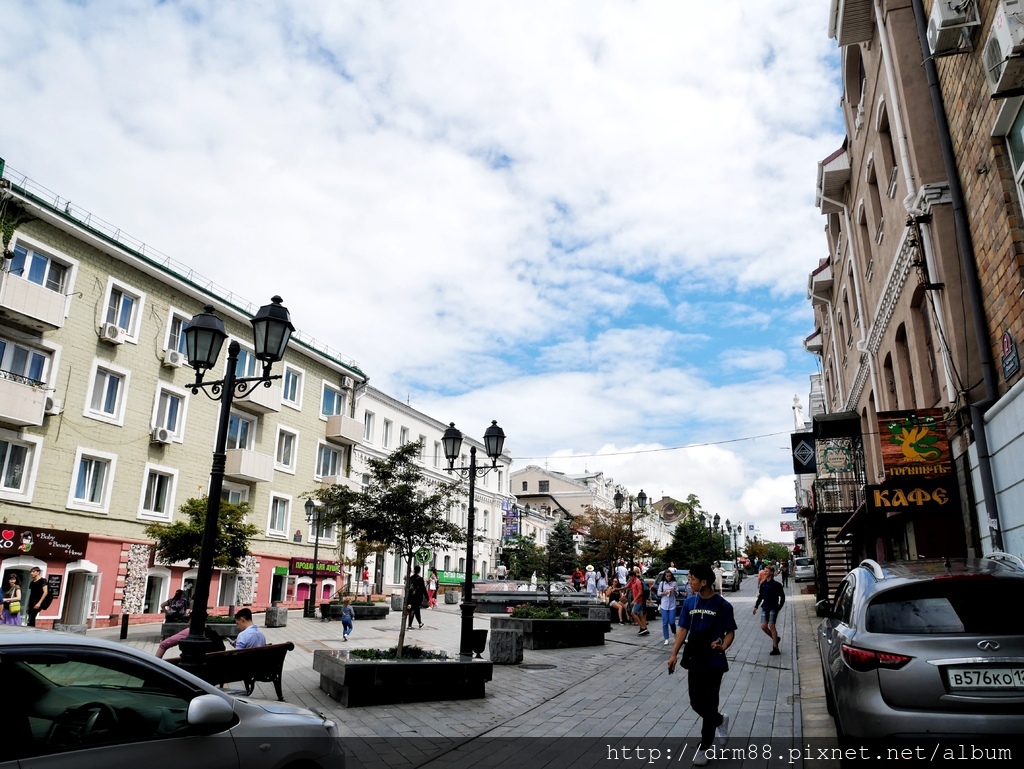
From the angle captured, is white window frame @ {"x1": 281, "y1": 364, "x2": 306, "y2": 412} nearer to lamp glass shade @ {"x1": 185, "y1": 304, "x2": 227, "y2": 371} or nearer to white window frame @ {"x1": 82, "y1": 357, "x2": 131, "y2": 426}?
white window frame @ {"x1": 82, "y1": 357, "x2": 131, "y2": 426}

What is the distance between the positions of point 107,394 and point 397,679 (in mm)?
19875

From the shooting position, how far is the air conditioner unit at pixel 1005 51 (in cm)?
765

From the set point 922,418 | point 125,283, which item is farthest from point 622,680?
point 125,283

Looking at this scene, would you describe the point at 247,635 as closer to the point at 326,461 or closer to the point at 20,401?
the point at 20,401

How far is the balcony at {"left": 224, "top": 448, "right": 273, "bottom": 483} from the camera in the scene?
2953 cm

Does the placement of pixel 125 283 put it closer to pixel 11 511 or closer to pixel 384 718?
pixel 11 511

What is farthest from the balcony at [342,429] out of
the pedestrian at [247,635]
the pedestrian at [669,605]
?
the pedestrian at [247,635]

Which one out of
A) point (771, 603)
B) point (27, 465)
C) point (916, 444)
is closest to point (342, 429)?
point (27, 465)

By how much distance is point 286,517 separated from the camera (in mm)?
33344

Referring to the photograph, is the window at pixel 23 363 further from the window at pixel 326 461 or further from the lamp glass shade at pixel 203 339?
the lamp glass shade at pixel 203 339

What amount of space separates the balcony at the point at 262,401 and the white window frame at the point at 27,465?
900 centimetres

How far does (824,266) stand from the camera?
25.5 meters

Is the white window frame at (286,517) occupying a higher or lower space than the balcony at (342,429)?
lower

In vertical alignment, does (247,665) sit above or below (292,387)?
below
